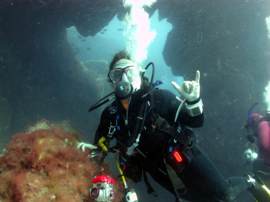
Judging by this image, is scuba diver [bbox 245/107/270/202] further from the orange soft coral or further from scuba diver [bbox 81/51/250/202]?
the orange soft coral

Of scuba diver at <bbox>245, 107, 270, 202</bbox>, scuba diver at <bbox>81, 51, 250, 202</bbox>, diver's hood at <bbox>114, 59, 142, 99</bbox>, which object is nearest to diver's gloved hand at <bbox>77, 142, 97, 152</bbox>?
scuba diver at <bbox>81, 51, 250, 202</bbox>

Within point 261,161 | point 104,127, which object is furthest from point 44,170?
point 261,161

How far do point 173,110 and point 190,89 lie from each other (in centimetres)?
55

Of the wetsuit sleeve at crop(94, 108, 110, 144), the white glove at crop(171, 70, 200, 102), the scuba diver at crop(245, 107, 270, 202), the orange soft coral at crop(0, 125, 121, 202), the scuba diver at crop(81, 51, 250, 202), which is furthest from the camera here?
the scuba diver at crop(245, 107, 270, 202)

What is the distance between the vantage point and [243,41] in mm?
13422

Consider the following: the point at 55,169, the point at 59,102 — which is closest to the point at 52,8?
the point at 59,102

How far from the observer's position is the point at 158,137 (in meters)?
4.09

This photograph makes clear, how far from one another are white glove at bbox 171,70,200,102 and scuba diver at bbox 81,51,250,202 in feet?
0.13

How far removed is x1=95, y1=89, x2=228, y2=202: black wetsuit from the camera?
408 centimetres

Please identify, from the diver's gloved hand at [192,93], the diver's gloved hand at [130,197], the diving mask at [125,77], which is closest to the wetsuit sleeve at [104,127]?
the diving mask at [125,77]

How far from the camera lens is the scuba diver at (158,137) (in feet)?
13.1

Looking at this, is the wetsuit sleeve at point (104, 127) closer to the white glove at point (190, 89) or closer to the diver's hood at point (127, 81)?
the diver's hood at point (127, 81)

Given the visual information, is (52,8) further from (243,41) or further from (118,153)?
(118,153)

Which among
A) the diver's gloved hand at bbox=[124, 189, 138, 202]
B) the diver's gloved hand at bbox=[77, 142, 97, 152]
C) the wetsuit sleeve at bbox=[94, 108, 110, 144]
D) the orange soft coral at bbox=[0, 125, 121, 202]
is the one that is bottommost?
the diver's gloved hand at bbox=[124, 189, 138, 202]
